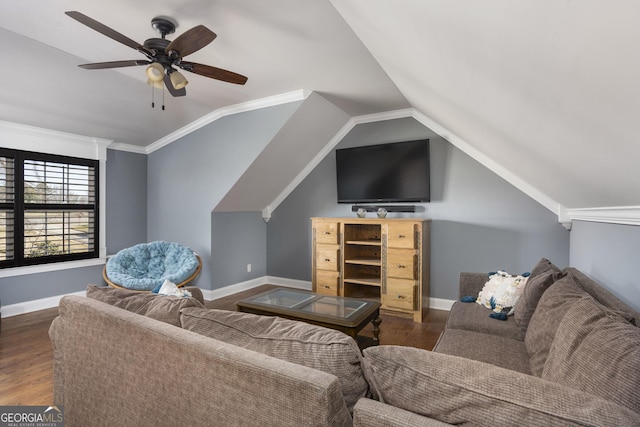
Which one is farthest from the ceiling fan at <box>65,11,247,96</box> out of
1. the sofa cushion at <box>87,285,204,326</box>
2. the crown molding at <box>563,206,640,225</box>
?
the crown molding at <box>563,206,640,225</box>

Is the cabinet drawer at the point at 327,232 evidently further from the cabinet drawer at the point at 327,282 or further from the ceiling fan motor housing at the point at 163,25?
the ceiling fan motor housing at the point at 163,25

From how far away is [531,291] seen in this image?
1.84 meters

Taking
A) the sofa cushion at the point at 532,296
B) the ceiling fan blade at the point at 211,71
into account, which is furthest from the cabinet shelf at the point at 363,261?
the ceiling fan blade at the point at 211,71

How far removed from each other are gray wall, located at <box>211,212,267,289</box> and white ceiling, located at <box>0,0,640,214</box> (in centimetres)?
151

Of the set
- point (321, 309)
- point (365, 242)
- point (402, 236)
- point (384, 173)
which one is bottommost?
point (321, 309)

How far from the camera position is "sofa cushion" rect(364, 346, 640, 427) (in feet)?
2.16

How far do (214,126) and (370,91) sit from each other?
2.11 m

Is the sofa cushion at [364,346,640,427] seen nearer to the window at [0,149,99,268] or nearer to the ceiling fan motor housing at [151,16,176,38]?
the ceiling fan motor housing at [151,16,176,38]

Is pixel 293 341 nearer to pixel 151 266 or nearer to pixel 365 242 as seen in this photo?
pixel 365 242

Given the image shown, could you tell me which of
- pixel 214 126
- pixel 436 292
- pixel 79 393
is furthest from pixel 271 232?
pixel 79 393

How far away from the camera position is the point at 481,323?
6.66ft

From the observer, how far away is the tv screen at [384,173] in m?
3.87

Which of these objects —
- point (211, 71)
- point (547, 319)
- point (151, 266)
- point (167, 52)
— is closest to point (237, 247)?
point (151, 266)

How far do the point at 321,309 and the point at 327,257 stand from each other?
1.47 metres
